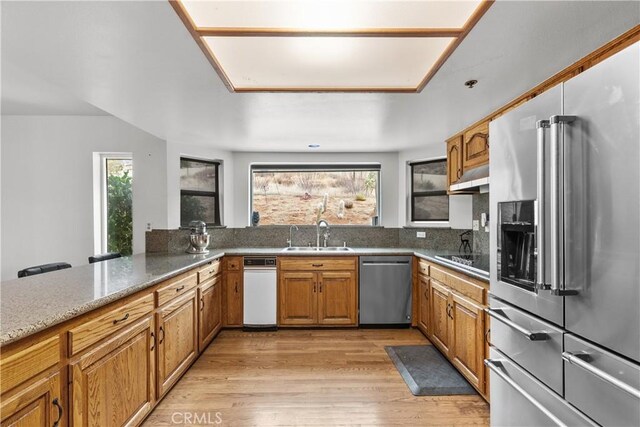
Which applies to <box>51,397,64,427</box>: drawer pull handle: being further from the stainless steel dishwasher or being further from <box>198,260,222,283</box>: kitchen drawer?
the stainless steel dishwasher

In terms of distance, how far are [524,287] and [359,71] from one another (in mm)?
1400

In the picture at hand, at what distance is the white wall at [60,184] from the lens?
3373mm

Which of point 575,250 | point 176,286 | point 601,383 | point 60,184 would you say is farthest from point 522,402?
point 60,184

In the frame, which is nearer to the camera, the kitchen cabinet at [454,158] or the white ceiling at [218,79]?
the white ceiling at [218,79]

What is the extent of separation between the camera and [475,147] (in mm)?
2844

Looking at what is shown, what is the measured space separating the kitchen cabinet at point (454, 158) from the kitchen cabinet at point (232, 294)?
250 centimetres

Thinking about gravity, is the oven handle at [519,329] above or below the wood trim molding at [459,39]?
below

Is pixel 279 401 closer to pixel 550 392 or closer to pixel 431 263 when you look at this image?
pixel 550 392

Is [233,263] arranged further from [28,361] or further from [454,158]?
[454,158]

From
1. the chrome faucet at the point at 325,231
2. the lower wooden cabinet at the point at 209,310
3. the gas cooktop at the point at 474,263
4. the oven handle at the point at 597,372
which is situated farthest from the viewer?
the chrome faucet at the point at 325,231

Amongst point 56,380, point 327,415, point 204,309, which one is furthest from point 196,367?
point 56,380

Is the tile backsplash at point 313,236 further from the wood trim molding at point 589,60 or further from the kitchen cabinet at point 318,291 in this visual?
the wood trim molding at point 589,60

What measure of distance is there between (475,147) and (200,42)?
238 centimetres

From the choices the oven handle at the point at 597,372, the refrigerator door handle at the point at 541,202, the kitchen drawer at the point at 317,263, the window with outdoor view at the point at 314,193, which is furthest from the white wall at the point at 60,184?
the oven handle at the point at 597,372
